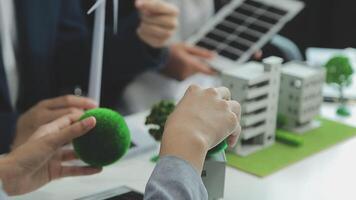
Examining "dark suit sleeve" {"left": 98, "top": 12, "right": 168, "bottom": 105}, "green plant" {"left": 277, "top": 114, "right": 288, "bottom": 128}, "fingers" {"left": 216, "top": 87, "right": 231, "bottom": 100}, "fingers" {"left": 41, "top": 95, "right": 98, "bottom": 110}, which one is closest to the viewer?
"fingers" {"left": 216, "top": 87, "right": 231, "bottom": 100}

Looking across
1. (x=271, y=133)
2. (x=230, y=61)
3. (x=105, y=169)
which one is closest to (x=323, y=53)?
(x=230, y=61)

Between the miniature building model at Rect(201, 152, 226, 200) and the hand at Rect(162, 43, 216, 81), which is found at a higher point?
the miniature building model at Rect(201, 152, 226, 200)

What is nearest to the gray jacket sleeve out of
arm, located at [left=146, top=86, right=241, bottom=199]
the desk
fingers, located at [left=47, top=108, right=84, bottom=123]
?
arm, located at [left=146, top=86, right=241, bottom=199]

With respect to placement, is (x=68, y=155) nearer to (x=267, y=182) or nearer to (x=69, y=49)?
(x=267, y=182)

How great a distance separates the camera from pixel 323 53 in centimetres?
205

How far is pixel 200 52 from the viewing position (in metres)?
1.30

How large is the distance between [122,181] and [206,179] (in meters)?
0.18

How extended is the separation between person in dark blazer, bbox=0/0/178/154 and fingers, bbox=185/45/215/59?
60 millimetres

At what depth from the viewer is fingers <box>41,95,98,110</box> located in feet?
3.29

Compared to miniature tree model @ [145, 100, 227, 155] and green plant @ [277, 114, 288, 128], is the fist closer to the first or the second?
miniature tree model @ [145, 100, 227, 155]

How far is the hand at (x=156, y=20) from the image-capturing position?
3.85ft

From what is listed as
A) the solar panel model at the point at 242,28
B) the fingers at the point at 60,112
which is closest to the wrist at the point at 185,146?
the fingers at the point at 60,112

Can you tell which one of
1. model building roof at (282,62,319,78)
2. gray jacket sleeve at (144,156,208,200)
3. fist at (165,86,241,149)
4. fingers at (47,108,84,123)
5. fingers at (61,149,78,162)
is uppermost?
fist at (165,86,241,149)

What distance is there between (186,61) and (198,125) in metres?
0.62
